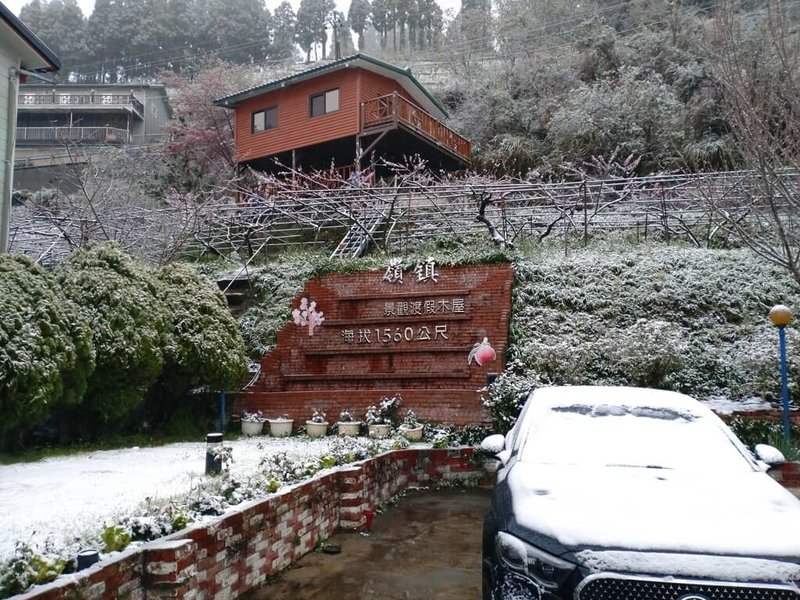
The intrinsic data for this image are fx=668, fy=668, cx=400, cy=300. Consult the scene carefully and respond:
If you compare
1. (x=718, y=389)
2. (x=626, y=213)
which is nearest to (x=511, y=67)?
(x=626, y=213)

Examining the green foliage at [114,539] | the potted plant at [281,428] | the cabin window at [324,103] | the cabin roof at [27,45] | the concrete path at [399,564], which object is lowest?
the concrete path at [399,564]

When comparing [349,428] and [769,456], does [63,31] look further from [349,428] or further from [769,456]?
[769,456]

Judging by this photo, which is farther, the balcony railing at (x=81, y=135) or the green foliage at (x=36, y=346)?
the balcony railing at (x=81, y=135)

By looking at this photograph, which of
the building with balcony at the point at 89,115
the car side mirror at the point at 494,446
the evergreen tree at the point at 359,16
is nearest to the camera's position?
the car side mirror at the point at 494,446

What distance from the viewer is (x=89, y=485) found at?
6121 mm

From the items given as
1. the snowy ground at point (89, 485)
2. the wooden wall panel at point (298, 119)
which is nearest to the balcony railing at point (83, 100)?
the wooden wall panel at point (298, 119)

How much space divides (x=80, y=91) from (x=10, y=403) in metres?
40.1

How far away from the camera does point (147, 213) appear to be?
58.0 ft

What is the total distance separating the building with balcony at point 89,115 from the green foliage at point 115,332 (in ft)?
97.3

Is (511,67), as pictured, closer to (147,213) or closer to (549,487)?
(147,213)

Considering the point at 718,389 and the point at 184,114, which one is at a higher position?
the point at 184,114

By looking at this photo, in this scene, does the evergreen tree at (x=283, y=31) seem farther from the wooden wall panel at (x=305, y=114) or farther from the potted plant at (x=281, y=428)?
the potted plant at (x=281, y=428)

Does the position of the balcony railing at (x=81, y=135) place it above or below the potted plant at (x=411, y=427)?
above

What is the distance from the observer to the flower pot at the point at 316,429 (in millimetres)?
11016
